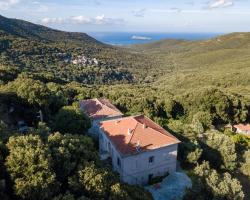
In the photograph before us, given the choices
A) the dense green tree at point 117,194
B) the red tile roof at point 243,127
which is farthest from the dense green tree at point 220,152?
the dense green tree at point 117,194

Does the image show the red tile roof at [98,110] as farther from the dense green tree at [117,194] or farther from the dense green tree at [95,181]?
the dense green tree at [117,194]

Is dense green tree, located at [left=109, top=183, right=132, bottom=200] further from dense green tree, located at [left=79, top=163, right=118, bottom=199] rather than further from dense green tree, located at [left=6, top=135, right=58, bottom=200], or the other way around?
dense green tree, located at [left=6, top=135, right=58, bottom=200]

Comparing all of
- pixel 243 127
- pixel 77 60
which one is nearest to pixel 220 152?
pixel 243 127

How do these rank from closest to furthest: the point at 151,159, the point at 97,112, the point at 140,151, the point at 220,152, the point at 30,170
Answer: the point at 30,170, the point at 140,151, the point at 151,159, the point at 220,152, the point at 97,112

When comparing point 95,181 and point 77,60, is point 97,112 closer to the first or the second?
point 95,181

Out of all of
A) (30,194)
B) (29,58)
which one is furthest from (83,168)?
(29,58)

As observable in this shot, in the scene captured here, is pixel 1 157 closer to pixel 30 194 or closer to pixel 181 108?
pixel 30 194
